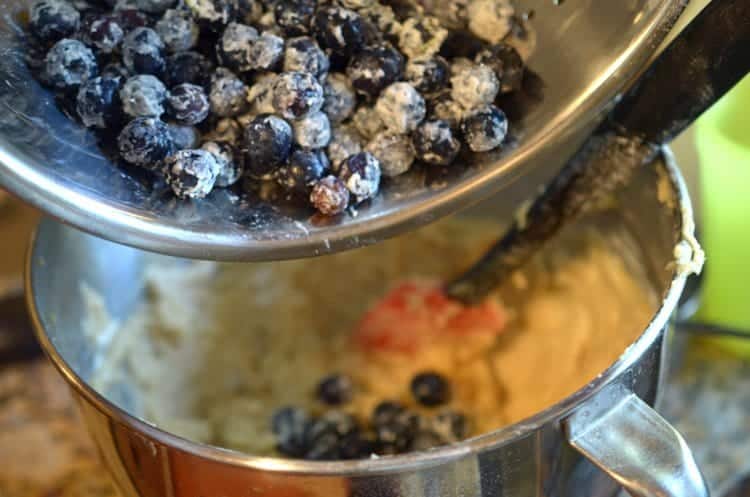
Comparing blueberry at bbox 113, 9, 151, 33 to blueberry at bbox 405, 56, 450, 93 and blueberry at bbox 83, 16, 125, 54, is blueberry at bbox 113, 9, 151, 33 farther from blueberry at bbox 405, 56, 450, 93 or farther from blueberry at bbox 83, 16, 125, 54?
blueberry at bbox 405, 56, 450, 93

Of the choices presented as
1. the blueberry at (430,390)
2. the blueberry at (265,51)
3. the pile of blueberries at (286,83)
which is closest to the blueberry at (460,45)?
the pile of blueberries at (286,83)

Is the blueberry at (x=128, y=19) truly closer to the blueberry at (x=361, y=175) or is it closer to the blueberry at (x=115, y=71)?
the blueberry at (x=115, y=71)

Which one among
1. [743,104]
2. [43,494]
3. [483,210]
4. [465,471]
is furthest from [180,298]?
[743,104]

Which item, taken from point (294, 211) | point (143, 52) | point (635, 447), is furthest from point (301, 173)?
point (635, 447)

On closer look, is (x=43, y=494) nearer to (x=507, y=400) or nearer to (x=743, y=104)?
(x=507, y=400)

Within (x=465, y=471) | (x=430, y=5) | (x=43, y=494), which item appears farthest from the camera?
(x=43, y=494)

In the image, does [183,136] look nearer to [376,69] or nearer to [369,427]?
[376,69]
